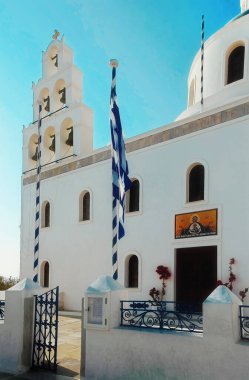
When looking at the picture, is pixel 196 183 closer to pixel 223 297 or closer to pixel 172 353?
pixel 223 297

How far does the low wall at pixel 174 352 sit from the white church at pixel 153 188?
485cm

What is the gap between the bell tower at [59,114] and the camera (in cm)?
1545

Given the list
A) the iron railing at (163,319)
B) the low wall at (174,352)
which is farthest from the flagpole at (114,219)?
the low wall at (174,352)

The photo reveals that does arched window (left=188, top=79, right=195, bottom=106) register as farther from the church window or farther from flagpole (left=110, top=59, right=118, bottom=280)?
flagpole (left=110, top=59, right=118, bottom=280)

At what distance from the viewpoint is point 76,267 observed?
14.8m

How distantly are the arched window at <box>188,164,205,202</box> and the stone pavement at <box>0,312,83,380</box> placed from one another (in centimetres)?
514

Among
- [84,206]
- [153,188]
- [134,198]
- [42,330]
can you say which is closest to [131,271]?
[134,198]

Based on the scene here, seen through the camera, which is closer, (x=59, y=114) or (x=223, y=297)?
(x=223, y=297)

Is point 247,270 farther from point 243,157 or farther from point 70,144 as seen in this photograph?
point 70,144

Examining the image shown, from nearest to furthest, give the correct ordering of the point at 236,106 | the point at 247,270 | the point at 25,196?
the point at 247,270 → the point at 236,106 → the point at 25,196

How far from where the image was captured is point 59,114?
16.1 meters

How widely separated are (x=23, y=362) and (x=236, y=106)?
8.41 meters

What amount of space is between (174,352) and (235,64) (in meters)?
11.0

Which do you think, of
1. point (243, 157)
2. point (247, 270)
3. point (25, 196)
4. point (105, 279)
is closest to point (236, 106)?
point (243, 157)
